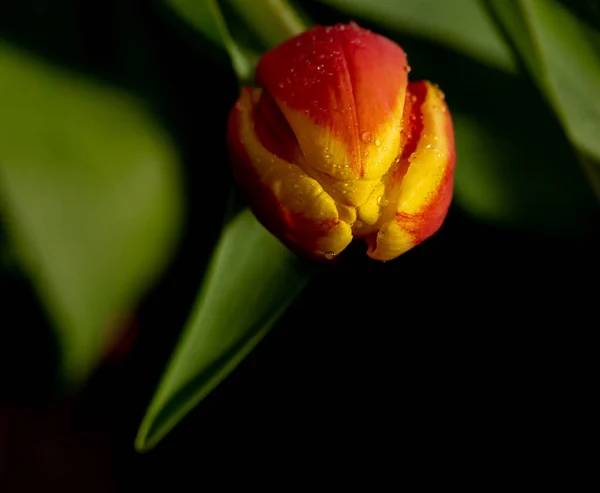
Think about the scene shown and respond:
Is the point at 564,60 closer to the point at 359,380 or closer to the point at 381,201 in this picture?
the point at 381,201

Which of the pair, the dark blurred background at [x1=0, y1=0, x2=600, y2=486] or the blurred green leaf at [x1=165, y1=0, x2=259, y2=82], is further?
the dark blurred background at [x1=0, y1=0, x2=600, y2=486]

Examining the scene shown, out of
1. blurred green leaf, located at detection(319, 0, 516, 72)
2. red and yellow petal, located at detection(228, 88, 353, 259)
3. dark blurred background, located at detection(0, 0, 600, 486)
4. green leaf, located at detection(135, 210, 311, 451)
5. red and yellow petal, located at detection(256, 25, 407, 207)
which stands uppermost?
blurred green leaf, located at detection(319, 0, 516, 72)

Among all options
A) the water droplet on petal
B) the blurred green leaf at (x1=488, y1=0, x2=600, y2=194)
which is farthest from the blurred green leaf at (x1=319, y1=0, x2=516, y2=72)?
the water droplet on petal

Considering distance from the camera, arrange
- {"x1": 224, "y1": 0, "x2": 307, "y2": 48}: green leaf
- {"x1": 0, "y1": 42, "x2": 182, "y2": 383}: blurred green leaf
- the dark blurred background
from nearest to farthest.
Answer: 1. {"x1": 0, "y1": 42, "x2": 182, "y2": 383}: blurred green leaf
2. {"x1": 224, "y1": 0, "x2": 307, "y2": 48}: green leaf
3. the dark blurred background

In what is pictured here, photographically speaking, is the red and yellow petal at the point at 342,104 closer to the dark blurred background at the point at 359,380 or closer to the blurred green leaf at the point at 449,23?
the blurred green leaf at the point at 449,23

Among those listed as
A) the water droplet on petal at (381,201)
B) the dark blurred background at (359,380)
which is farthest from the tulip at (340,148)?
the dark blurred background at (359,380)

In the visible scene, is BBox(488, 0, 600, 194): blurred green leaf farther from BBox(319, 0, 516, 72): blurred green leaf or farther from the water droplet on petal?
the water droplet on petal

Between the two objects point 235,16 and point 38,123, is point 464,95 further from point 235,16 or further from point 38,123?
point 38,123

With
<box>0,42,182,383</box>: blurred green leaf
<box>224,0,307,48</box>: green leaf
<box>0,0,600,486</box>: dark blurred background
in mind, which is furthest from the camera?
<box>0,0,600,486</box>: dark blurred background

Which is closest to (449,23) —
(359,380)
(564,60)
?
(564,60)

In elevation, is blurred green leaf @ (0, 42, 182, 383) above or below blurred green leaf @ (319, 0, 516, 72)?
below
